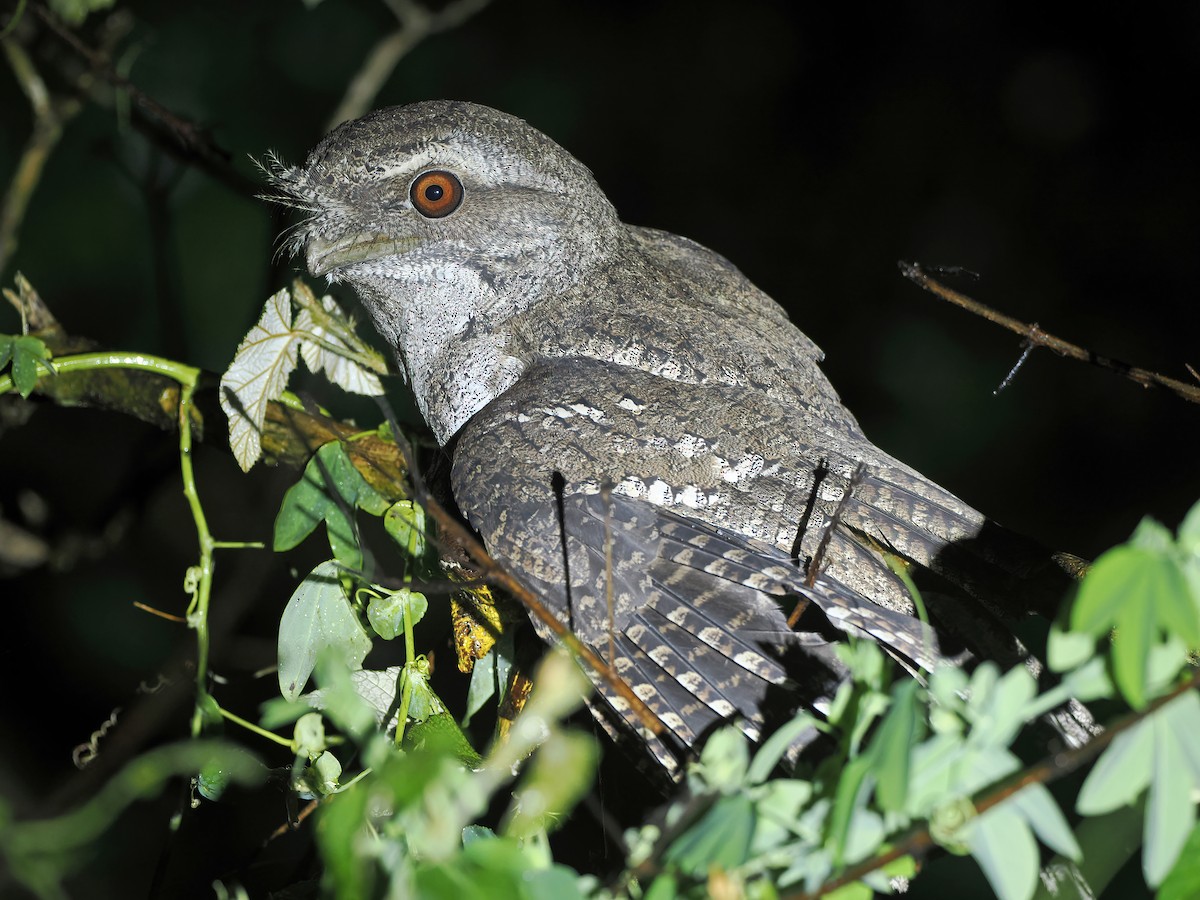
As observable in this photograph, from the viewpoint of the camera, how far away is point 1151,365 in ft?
10.8

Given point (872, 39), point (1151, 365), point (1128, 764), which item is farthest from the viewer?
point (872, 39)

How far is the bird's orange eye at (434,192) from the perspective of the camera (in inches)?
77.2

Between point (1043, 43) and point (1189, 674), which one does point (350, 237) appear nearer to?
point (1189, 674)

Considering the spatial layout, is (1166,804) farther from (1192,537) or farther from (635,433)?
(635,433)

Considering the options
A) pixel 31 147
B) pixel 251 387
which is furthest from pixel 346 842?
pixel 31 147

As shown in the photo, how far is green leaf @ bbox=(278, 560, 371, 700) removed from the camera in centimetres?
150

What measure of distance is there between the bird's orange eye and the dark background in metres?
1.35

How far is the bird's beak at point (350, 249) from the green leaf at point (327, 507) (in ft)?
1.59

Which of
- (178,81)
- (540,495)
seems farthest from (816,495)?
(178,81)

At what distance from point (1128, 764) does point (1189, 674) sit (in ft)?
0.32

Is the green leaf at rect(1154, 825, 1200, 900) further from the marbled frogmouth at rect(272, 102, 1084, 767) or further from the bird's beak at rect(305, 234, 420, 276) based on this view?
the bird's beak at rect(305, 234, 420, 276)

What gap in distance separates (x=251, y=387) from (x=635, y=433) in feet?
2.40

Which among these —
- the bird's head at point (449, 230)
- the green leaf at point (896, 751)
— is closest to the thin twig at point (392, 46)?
the bird's head at point (449, 230)

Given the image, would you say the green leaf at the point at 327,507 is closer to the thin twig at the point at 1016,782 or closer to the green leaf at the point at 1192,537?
the thin twig at the point at 1016,782
